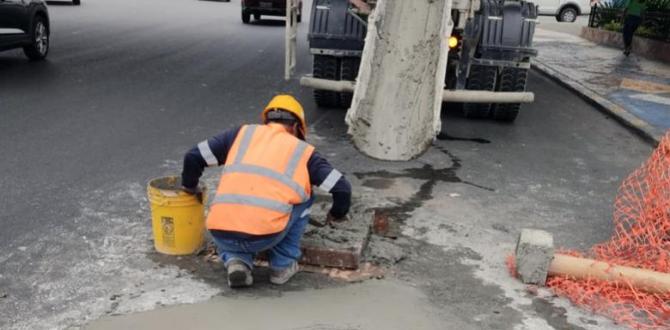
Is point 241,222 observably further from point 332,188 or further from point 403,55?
point 403,55

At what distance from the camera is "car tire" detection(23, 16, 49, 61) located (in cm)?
1096

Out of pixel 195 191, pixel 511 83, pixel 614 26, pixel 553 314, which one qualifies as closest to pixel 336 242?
pixel 195 191

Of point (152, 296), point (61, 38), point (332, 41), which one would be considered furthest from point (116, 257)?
point (61, 38)

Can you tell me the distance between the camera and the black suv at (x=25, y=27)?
10.1 metres

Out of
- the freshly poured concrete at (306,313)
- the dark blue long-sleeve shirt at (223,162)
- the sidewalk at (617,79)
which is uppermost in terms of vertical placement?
the dark blue long-sleeve shirt at (223,162)

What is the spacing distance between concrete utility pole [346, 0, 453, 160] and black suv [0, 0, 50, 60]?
22.1 ft

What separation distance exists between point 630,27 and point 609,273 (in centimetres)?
1424

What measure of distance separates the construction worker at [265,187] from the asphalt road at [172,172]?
0.72ft

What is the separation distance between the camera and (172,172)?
5.83 metres

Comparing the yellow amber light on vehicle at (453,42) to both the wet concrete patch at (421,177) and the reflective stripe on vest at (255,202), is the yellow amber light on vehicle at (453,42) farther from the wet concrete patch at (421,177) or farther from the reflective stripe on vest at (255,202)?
the reflective stripe on vest at (255,202)

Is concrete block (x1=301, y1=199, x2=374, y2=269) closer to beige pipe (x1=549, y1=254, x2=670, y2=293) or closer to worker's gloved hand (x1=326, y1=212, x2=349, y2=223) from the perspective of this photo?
worker's gloved hand (x1=326, y1=212, x2=349, y2=223)

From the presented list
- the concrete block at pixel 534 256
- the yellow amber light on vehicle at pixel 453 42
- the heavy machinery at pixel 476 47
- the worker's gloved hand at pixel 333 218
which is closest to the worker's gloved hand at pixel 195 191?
the worker's gloved hand at pixel 333 218

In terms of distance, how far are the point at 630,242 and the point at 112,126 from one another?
5199mm

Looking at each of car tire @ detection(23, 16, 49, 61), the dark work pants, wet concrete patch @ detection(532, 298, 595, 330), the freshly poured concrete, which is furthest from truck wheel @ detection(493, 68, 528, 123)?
the dark work pants
